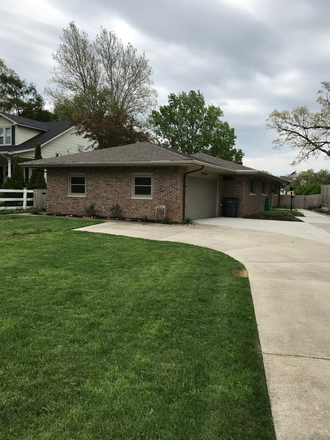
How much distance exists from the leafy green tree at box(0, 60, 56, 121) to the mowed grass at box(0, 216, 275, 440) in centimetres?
3673

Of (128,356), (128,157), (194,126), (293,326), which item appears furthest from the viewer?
(194,126)

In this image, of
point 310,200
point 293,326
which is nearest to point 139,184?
point 293,326

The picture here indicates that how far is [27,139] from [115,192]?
14321 millimetres

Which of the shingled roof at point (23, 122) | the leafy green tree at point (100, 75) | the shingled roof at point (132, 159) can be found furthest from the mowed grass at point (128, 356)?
the leafy green tree at point (100, 75)

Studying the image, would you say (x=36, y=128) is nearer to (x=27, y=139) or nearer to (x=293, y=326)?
(x=27, y=139)

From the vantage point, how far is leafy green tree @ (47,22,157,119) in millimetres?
31438

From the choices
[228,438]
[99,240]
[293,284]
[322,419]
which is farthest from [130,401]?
[99,240]

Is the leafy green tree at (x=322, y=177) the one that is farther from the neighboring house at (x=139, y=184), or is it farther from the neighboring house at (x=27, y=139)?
the neighboring house at (x=27, y=139)

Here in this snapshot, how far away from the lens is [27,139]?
84.2ft

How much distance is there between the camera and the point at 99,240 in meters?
8.86

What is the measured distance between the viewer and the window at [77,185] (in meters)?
16.3

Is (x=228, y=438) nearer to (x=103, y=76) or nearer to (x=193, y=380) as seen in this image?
(x=193, y=380)

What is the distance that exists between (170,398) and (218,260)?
4648mm

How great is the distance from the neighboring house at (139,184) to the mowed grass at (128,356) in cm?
856
